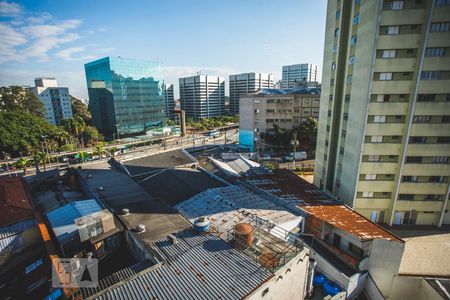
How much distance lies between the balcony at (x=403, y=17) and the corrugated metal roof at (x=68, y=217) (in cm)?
4024

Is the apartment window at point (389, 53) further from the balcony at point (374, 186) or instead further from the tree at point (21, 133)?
the tree at point (21, 133)

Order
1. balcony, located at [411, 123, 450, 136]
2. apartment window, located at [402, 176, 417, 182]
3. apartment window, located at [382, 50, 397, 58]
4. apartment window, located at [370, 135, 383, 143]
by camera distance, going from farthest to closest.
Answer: apartment window, located at [402, 176, 417, 182] → apartment window, located at [370, 135, 383, 143] → balcony, located at [411, 123, 450, 136] → apartment window, located at [382, 50, 397, 58]

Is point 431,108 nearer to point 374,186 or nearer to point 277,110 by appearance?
point 374,186

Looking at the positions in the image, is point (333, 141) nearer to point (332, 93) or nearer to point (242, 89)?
point (332, 93)

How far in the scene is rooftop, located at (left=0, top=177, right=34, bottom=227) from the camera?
861 inches

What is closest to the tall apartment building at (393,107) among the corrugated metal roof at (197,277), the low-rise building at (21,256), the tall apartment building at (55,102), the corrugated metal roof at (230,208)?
the corrugated metal roof at (230,208)

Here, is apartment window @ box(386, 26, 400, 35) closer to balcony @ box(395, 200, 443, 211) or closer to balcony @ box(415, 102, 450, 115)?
balcony @ box(415, 102, 450, 115)

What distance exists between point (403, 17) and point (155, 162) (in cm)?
4326

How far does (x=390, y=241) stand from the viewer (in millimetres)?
20516

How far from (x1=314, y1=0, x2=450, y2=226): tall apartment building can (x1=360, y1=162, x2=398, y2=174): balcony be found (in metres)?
0.15

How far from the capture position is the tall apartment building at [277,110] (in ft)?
241

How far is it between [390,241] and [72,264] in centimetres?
2625

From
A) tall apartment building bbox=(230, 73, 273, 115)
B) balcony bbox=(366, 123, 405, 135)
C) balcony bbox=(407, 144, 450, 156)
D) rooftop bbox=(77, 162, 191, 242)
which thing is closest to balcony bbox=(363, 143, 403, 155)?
balcony bbox=(407, 144, 450, 156)

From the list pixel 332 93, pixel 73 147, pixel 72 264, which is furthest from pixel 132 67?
pixel 72 264
